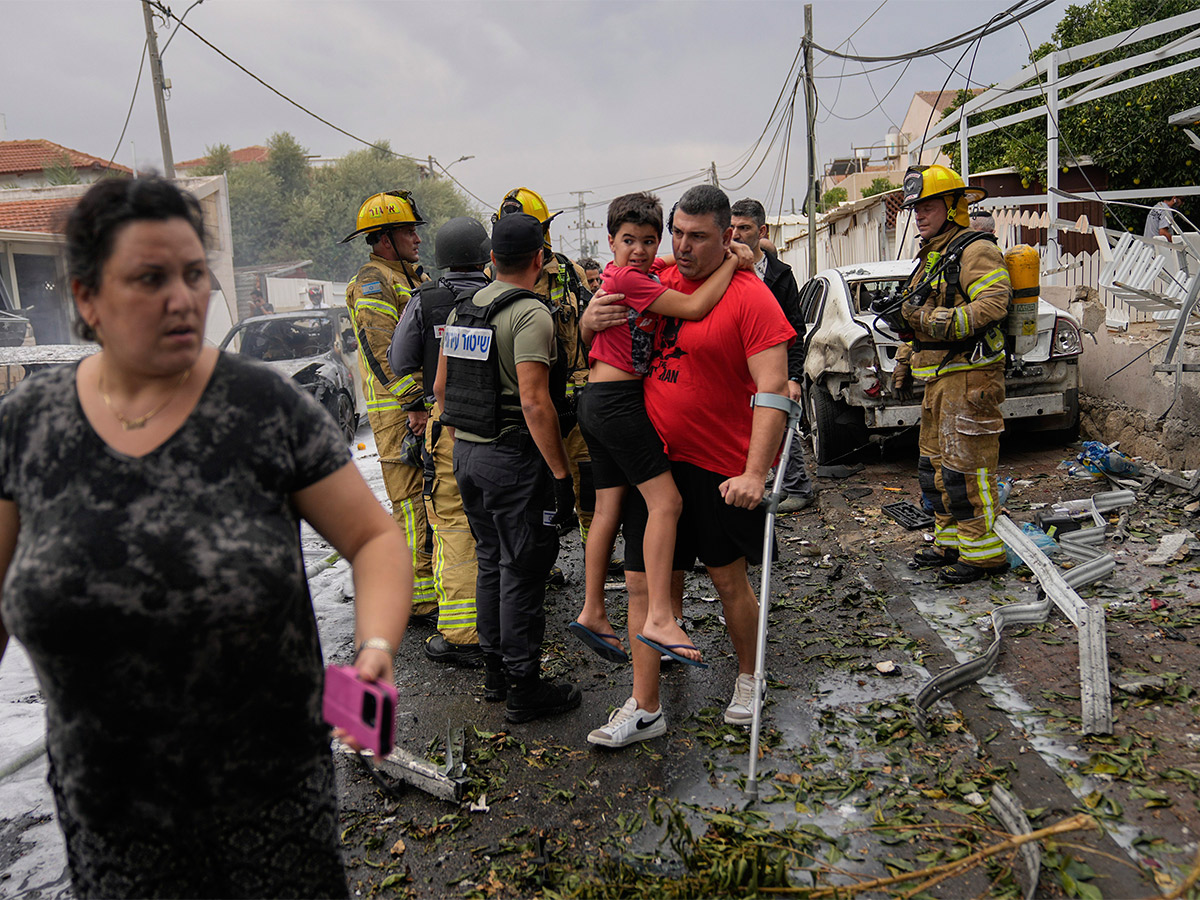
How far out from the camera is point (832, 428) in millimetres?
8367

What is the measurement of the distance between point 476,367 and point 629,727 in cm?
168

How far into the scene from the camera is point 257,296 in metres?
23.2

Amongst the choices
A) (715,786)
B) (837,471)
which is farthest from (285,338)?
(715,786)

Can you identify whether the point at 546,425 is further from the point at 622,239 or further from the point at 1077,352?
the point at 1077,352

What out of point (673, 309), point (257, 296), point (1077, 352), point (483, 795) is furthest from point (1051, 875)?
point (257, 296)

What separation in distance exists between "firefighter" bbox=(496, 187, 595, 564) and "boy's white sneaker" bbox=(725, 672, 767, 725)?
5.01 feet

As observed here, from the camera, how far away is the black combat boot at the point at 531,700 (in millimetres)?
3961

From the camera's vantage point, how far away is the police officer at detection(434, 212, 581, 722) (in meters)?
3.86

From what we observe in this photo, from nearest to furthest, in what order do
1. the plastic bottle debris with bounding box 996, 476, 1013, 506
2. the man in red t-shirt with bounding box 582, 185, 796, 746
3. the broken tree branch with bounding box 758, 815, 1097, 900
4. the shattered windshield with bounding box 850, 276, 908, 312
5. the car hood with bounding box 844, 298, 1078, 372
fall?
the broken tree branch with bounding box 758, 815, 1097, 900
the man in red t-shirt with bounding box 582, 185, 796, 746
the plastic bottle debris with bounding box 996, 476, 1013, 506
the car hood with bounding box 844, 298, 1078, 372
the shattered windshield with bounding box 850, 276, 908, 312

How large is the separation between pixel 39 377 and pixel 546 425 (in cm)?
224

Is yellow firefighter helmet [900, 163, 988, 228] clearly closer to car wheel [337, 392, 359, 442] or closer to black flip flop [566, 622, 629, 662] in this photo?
black flip flop [566, 622, 629, 662]

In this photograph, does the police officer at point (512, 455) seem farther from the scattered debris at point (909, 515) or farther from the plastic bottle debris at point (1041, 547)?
the scattered debris at point (909, 515)

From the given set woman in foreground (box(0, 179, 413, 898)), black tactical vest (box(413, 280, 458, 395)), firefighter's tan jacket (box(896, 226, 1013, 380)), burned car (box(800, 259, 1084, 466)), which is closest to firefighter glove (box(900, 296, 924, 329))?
firefighter's tan jacket (box(896, 226, 1013, 380))

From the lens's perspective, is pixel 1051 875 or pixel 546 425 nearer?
pixel 1051 875
